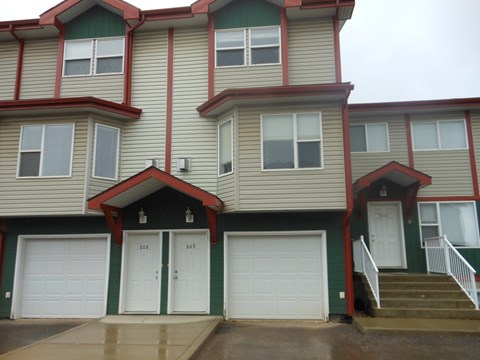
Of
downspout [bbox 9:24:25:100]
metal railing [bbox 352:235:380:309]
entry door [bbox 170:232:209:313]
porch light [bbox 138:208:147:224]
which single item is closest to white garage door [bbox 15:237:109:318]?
porch light [bbox 138:208:147:224]

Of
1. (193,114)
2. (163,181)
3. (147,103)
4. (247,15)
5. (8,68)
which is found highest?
(247,15)

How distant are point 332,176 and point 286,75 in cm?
308

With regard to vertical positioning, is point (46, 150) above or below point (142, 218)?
above

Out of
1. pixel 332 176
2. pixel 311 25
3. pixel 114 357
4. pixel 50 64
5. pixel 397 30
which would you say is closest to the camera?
pixel 114 357

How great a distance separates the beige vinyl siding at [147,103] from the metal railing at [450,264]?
762 centimetres

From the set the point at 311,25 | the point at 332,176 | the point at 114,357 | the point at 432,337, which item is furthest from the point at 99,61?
the point at 432,337

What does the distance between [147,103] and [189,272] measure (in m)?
4.74

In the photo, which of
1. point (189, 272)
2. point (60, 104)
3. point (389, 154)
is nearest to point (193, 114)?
point (60, 104)

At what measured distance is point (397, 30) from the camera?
41188 mm

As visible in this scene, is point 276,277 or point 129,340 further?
point 276,277

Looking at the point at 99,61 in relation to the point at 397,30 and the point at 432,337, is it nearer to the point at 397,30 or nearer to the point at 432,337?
the point at 432,337

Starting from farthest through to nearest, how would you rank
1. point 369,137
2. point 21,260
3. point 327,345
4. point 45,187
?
point 369,137, point 21,260, point 45,187, point 327,345

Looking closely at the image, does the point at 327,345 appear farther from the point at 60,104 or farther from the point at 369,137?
the point at 60,104

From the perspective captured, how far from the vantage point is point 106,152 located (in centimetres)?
980
